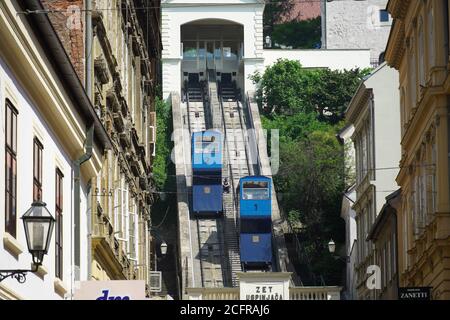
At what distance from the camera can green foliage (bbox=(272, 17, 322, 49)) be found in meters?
136

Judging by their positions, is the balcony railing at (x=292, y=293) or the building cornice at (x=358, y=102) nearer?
the building cornice at (x=358, y=102)

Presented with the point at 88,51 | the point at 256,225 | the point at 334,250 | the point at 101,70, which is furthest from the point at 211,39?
the point at 88,51

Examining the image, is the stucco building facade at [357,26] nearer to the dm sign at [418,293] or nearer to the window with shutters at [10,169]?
the dm sign at [418,293]

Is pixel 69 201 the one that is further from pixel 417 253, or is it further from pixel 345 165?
pixel 345 165

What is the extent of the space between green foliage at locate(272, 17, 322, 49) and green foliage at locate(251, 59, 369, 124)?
18697 mm

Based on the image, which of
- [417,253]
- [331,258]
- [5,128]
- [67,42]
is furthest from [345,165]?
[5,128]

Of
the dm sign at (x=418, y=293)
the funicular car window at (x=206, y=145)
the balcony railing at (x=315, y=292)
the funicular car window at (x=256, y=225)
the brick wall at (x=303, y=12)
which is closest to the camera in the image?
the dm sign at (x=418, y=293)

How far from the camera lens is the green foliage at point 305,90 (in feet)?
371

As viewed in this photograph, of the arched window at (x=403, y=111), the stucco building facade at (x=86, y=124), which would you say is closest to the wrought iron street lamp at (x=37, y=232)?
the stucco building facade at (x=86, y=124)

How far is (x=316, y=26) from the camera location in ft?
451

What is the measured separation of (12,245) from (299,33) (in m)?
121

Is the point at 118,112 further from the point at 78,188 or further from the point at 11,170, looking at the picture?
the point at 11,170

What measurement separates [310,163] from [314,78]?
85.8ft

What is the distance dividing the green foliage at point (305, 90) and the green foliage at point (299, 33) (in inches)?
736
